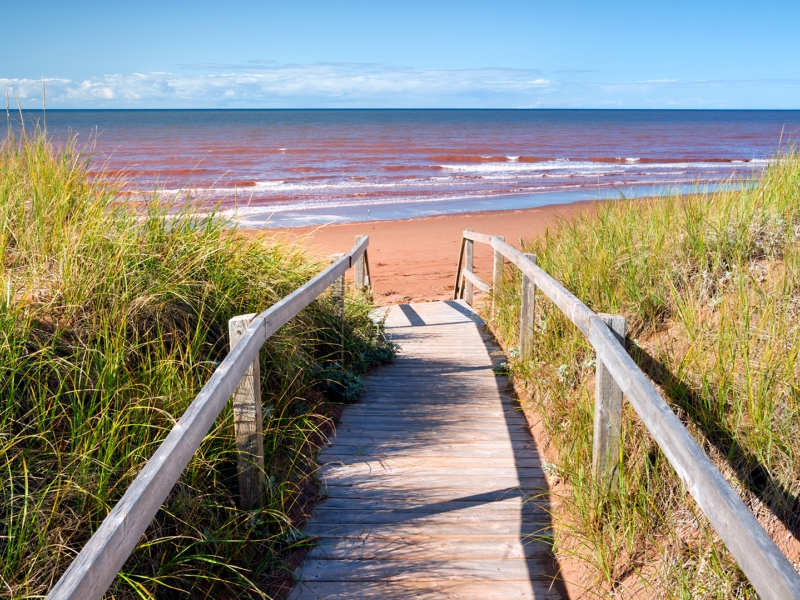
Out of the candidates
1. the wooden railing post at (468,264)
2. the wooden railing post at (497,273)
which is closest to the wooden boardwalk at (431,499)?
the wooden railing post at (497,273)

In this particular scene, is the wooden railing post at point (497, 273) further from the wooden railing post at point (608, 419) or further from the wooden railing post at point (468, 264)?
the wooden railing post at point (608, 419)

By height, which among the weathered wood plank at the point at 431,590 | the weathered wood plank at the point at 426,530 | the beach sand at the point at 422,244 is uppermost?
the beach sand at the point at 422,244

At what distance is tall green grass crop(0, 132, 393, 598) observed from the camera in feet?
8.70

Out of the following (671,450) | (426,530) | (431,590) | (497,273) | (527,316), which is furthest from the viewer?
(497,273)

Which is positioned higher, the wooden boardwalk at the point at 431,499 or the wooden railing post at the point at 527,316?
the wooden railing post at the point at 527,316

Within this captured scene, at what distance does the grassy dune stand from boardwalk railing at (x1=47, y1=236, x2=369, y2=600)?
1638mm

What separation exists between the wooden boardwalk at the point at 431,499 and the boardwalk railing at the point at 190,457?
0.60 m

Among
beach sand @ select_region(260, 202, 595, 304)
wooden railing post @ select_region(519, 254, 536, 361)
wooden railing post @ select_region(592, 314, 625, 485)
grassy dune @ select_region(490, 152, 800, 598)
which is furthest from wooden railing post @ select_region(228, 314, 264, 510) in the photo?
beach sand @ select_region(260, 202, 595, 304)

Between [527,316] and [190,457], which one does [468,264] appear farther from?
[190,457]

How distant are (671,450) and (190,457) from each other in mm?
1750

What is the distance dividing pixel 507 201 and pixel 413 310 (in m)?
13.3

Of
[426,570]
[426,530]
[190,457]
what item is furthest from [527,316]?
[190,457]

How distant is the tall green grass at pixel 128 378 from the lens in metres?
2.65

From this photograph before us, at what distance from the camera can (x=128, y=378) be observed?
3.39 metres
